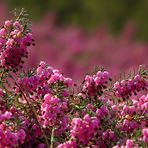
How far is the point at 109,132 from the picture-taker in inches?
112

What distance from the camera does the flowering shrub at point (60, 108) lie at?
108 inches

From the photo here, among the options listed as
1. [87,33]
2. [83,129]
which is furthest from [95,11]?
[83,129]

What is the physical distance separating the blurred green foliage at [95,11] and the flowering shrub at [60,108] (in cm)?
629

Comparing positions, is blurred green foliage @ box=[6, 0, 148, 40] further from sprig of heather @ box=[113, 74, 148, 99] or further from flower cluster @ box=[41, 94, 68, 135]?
flower cluster @ box=[41, 94, 68, 135]

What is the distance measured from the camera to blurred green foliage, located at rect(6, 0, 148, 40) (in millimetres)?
9727

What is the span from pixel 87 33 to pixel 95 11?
0.68m

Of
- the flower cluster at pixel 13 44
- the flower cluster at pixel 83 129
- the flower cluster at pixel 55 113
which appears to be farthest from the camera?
the flower cluster at pixel 13 44

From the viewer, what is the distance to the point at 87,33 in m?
9.51

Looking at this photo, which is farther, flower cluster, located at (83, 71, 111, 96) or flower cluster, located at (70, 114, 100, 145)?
flower cluster, located at (83, 71, 111, 96)

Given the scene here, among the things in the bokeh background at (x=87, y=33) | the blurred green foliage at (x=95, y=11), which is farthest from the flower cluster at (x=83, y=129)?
the blurred green foliage at (x=95, y=11)

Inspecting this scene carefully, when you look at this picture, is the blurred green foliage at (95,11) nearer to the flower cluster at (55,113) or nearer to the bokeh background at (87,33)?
the bokeh background at (87,33)

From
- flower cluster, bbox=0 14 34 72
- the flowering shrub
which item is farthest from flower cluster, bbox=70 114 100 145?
flower cluster, bbox=0 14 34 72

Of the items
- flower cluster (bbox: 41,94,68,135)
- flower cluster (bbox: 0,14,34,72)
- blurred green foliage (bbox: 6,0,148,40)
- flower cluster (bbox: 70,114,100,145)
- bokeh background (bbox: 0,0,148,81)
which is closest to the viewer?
flower cluster (bbox: 70,114,100,145)

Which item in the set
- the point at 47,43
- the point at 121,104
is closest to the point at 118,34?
the point at 47,43
